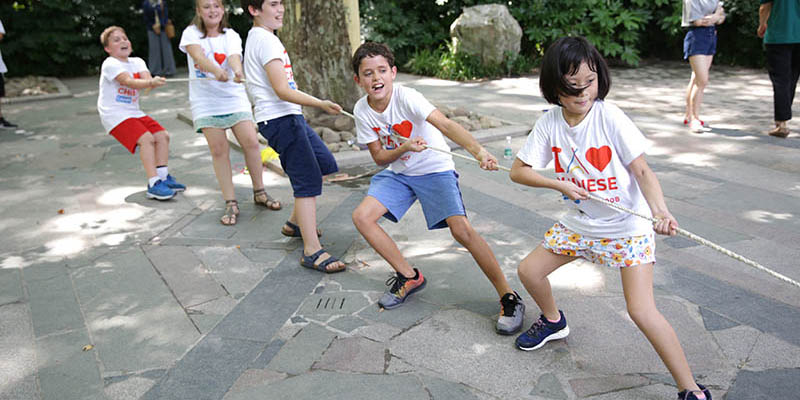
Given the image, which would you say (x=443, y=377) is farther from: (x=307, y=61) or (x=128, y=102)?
(x=307, y=61)

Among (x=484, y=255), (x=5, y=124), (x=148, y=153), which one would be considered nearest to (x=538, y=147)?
(x=484, y=255)

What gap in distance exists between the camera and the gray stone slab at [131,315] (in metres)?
3.04

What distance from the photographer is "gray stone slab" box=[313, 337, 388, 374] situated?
9.45ft

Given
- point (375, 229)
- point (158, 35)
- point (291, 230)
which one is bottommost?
point (291, 230)

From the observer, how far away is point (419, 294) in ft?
11.7

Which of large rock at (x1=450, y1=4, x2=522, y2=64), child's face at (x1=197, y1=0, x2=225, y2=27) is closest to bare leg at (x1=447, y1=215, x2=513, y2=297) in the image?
child's face at (x1=197, y1=0, x2=225, y2=27)

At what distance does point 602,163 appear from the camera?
2.59 m

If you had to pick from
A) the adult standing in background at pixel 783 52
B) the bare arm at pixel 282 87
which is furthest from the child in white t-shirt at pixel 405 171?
the adult standing in background at pixel 783 52

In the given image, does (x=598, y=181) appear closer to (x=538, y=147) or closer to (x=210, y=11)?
(x=538, y=147)

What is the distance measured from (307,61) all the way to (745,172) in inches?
181

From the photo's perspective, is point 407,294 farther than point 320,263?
No

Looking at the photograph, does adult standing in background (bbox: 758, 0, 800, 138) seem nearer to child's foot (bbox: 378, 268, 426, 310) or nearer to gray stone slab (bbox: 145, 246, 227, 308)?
child's foot (bbox: 378, 268, 426, 310)

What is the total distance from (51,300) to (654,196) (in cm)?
313

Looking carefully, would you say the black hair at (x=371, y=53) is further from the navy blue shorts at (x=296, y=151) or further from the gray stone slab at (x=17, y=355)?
the gray stone slab at (x=17, y=355)
